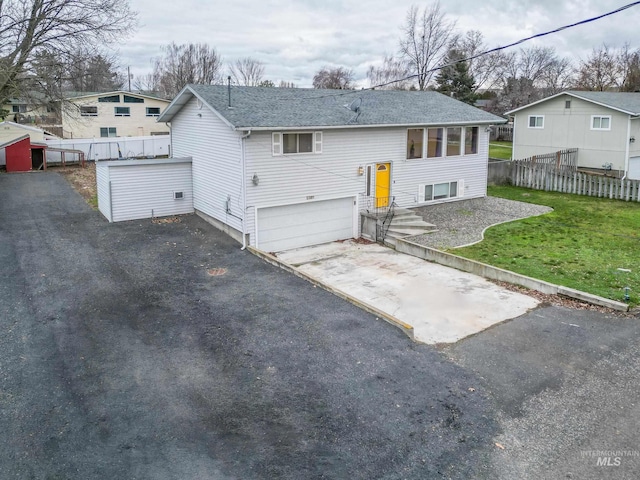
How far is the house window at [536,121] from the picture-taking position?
32.0 metres

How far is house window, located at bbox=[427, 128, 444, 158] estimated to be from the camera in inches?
827

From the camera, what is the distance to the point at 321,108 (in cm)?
1884


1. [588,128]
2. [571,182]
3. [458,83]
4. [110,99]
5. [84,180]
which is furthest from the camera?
[458,83]

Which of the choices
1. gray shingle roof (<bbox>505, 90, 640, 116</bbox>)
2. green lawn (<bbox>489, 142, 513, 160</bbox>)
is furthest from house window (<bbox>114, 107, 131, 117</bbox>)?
gray shingle roof (<bbox>505, 90, 640, 116</bbox>)

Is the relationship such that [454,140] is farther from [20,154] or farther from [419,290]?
[20,154]

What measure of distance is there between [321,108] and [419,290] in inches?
342

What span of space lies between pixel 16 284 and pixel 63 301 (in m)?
1.91

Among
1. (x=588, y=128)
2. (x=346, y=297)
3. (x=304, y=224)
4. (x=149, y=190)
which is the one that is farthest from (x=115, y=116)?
(x=346, y=297)

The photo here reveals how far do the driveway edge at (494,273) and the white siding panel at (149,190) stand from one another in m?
8.62

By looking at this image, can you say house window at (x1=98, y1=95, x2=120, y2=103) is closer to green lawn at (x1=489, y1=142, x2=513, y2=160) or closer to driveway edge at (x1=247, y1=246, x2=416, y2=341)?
green lawn at (x1=489, y1=142, x2=513, y2=160)

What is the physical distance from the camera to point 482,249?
16000 millimetres

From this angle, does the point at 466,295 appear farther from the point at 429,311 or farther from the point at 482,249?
the point at 482,249

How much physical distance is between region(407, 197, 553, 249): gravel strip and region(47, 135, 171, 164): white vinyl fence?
20343mm

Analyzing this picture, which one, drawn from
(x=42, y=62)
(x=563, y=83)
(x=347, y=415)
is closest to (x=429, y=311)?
(x=347, y=415)
